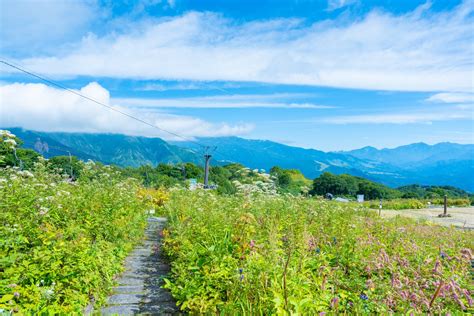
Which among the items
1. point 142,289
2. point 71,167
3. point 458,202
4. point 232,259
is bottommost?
point 458,202

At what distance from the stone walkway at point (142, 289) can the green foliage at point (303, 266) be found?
0.26 m

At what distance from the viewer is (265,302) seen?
10.4 feet

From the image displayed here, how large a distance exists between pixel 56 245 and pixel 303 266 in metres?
3.31

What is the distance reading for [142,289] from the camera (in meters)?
5.30

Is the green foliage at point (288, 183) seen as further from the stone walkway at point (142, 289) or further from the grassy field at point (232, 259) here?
the stone walkway at point (142, 289)

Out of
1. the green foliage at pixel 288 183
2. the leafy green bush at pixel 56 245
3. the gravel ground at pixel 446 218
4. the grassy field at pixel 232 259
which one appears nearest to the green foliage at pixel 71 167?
the grassy field at pixel 232 259

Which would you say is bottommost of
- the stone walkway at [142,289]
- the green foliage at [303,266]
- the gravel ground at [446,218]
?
the gravel ground at [446,218]

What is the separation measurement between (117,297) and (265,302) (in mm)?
2789

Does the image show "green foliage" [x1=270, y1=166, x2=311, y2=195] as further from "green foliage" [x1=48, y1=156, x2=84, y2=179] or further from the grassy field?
"green foliage" [x1=48, y1=156, x2=84, y2=179]

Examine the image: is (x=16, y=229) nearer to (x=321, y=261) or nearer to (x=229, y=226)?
(x=229, y=226)

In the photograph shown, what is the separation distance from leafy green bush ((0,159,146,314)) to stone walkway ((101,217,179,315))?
0.23 m

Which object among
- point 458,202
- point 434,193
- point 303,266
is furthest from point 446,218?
point 434,193

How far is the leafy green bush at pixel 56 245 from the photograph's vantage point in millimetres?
3725

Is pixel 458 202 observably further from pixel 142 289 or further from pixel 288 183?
pixel 142 289
